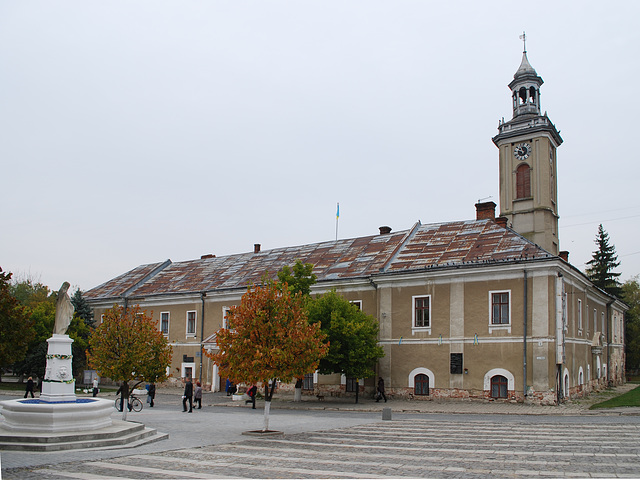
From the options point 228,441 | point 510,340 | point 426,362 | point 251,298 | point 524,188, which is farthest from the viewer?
point 524,188

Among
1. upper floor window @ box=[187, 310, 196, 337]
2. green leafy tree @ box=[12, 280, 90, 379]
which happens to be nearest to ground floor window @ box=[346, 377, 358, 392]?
upper floor window @ box=[187, 310, 196, 337]

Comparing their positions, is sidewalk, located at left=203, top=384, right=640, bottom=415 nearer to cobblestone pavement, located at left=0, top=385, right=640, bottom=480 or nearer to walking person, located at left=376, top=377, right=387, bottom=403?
walking person, located at left=376, top=377, right=387, bottom=403

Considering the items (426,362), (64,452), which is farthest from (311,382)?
(64,452)

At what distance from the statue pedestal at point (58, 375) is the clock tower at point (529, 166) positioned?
120 feet

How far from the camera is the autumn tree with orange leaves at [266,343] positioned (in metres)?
17.8

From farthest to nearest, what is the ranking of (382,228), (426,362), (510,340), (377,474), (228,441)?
(382,228) → (426,362) → (510,340) → (228,441) → (377,474)

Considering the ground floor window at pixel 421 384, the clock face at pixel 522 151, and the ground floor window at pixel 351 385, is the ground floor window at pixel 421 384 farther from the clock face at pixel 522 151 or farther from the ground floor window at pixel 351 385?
the clock face at pixel 522 151

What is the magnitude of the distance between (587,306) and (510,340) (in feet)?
32.6

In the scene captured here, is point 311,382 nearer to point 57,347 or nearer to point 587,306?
point 587,306

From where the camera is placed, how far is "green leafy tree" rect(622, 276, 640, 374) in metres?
58.3

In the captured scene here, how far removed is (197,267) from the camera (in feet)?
159

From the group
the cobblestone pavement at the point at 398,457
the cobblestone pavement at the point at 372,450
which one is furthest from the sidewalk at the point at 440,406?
the cobblestone pavement at the point at 398,457

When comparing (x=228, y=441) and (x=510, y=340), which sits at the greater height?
(x=510, y=340)

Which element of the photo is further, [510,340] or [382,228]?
[382,228]
